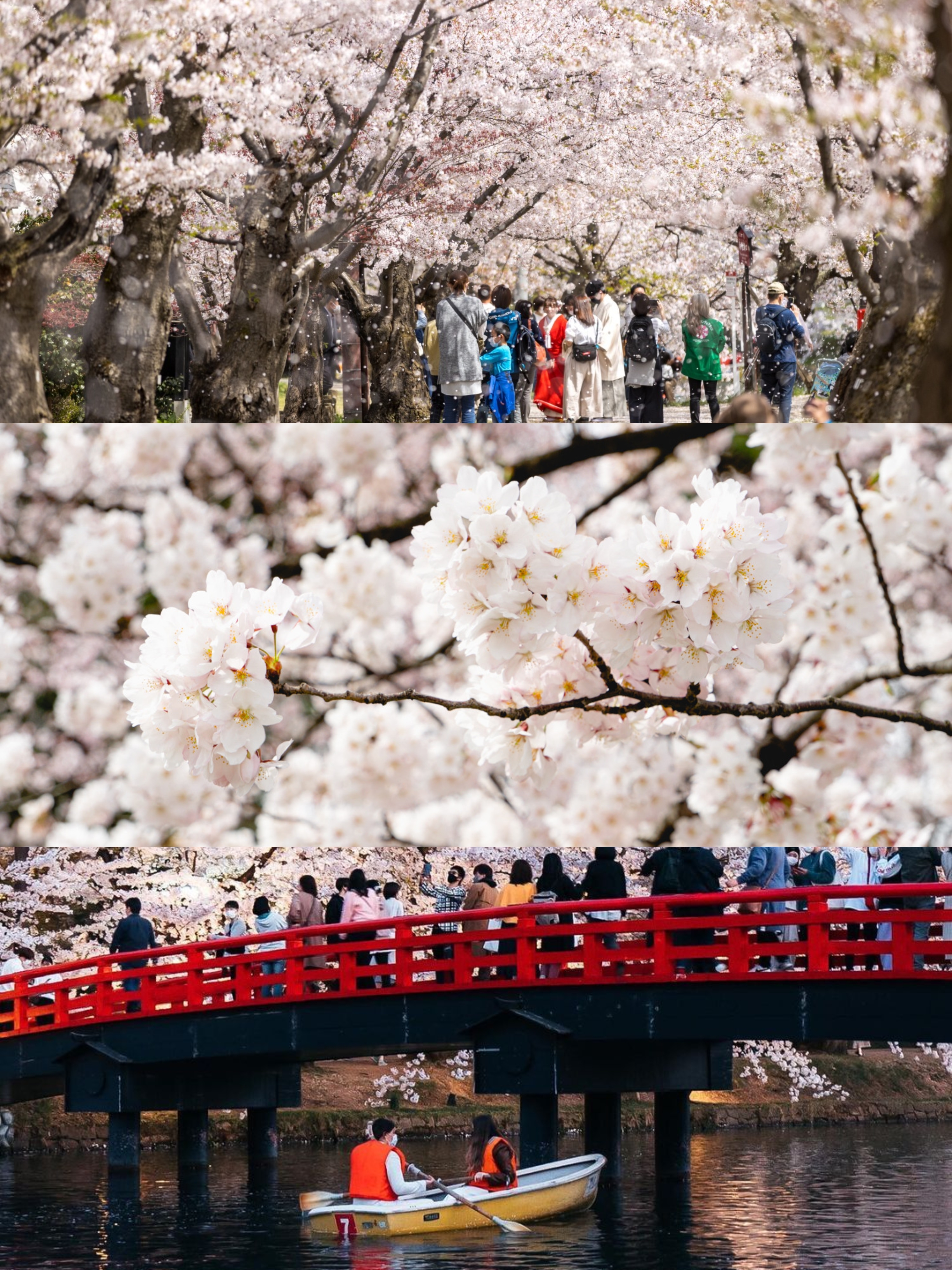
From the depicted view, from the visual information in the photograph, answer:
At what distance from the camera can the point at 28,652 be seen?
34.1 feet

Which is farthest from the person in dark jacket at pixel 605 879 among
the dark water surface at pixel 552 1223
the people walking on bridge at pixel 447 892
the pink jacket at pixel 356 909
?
the people walking on bridge at pixel 447 892

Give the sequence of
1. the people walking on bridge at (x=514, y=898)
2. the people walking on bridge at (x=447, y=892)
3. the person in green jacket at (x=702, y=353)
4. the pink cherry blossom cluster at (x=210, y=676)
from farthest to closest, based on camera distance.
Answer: the people walking on bridge at (x=447, y=892), the people walking on bridge at (x=514, y=898), the person in green jacket at (x=702, y=353), the pink cherry blossom cluster at (x=210, y=676)

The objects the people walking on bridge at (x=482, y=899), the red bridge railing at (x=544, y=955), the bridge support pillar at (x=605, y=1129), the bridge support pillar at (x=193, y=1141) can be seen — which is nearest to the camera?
the red bridge railing at (x=544, y=955)

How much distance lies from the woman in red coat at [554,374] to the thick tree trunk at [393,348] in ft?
3.39

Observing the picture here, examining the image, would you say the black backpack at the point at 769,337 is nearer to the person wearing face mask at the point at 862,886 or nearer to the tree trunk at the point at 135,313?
the tree trunk at the point at 135,313

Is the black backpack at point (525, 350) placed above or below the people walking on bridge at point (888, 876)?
above

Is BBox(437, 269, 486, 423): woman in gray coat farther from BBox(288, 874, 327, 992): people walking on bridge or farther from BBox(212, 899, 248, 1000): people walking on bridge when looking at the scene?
BBox(212, 899, 248, 1000): people walking on bridge

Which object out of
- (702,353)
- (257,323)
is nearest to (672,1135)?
(702,353)

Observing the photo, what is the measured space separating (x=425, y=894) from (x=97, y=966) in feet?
31.9

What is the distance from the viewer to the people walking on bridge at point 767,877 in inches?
542

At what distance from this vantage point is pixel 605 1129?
1845cm

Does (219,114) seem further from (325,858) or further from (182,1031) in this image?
(325,858)

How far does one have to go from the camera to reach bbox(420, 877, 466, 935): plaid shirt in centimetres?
2264

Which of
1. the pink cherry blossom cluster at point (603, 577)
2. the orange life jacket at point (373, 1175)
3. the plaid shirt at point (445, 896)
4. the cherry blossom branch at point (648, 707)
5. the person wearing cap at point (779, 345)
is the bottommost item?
the orange life jacket at point (373, 1175)
